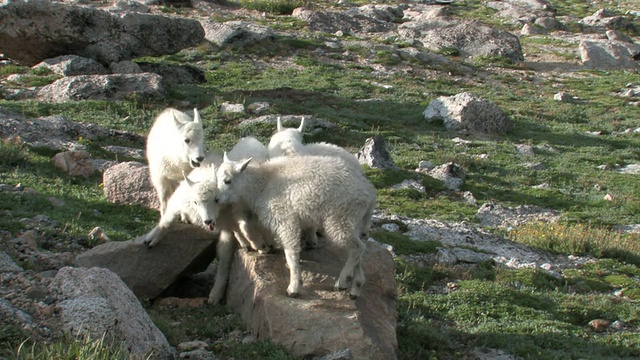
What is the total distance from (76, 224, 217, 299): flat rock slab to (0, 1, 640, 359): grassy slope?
75cm

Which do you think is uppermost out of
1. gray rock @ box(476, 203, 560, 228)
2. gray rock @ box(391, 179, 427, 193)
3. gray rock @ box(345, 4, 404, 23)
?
gray rock @ box(345, 4, 404, 23)

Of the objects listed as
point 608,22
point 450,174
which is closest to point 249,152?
point 450,174

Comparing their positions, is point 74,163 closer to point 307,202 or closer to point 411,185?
point 307,202

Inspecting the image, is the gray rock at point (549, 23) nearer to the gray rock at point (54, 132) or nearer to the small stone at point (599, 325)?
the gray rock at point (54, 132)

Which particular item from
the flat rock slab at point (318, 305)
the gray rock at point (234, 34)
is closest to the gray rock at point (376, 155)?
the flat rock slab at point (318, 305)

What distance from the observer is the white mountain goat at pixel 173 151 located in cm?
1164

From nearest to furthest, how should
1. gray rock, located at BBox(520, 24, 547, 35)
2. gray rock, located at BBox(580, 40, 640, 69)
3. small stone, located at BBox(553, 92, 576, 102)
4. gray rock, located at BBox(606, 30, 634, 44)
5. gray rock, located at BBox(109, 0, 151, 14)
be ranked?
small stone, located at BBox(553, 92, 576, 102) → gray rock, located at BBox(109, 0, 151, 14) → gray rock, located at BBox(580, 40, 640, 69) → gray rock, located at BBox(606, 30, 634, 44) → gray rock, located at BBox(520, 24, 547, 35)

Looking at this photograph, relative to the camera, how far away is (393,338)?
946 cm

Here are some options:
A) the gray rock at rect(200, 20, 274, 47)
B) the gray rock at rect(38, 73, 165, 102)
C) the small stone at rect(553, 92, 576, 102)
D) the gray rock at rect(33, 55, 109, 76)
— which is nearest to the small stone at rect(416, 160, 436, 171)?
the gray rock at rect(38, 73, 165, 102)

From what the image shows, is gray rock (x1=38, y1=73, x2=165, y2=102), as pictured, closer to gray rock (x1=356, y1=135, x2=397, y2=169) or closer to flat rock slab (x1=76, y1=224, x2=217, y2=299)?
gray rock (x1=356, y1=135, x2=397, y2=169)

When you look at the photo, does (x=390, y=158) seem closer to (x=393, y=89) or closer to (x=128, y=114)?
(x=128, y=114)

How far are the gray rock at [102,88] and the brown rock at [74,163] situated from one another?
7295mm

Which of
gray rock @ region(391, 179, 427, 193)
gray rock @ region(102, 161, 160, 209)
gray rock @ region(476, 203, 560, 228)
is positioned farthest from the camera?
gray rock @ region(391, 179, 427, 193)

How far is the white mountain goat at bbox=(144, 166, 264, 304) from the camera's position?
974 centimetres
